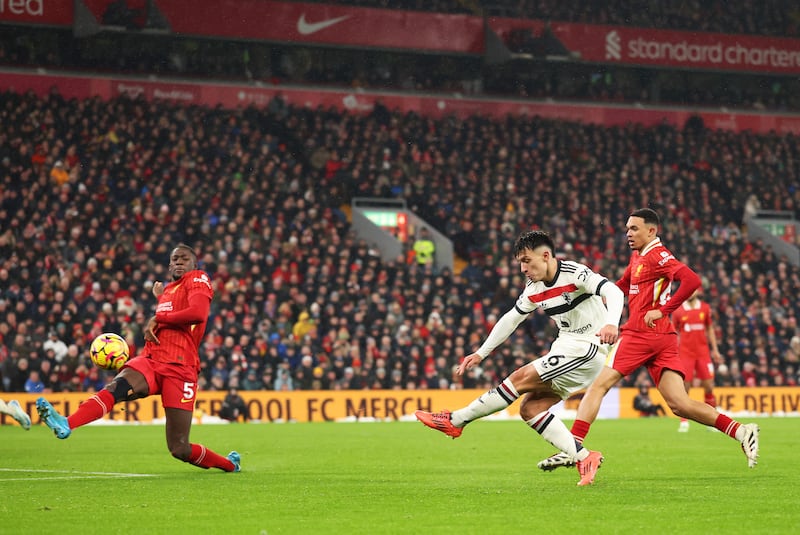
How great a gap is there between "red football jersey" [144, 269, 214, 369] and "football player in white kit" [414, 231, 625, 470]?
93.0 inches

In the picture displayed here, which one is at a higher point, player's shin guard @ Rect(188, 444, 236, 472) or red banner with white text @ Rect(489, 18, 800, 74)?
red banner with white text @ Rect(489, 18, 800, 74)

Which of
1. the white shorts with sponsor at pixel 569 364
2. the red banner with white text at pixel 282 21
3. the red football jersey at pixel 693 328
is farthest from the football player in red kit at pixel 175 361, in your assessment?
the red banner with white text at pixel 282 21

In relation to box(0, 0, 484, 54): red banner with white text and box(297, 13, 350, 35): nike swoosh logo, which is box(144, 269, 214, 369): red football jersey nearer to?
box(0, 0, 484, 54): red banner with white text

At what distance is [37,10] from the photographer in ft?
117

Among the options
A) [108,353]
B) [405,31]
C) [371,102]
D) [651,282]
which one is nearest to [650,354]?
[651,282]

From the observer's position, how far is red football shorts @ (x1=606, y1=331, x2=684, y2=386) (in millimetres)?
12508

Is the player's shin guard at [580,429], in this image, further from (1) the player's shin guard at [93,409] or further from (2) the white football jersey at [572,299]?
(1) the player's shin guard at [93,409]

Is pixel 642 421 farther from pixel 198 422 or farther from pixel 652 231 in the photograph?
pixel 652 231

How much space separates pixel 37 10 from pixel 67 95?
10.5 ft

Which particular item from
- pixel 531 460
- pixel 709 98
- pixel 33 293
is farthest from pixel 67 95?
pixel 531 460

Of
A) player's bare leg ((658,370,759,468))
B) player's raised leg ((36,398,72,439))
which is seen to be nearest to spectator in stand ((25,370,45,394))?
player's raised leg ((36,398,72,439))

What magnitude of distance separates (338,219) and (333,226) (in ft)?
2.20

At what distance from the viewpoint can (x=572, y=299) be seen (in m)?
11.4

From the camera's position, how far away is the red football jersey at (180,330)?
39.4ft
